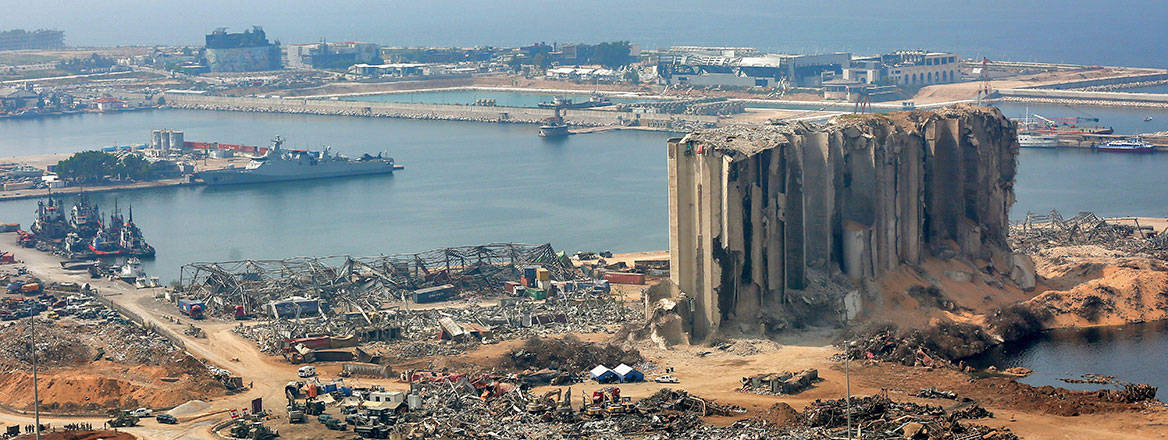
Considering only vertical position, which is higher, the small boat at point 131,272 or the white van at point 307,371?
the white van at point 307,371

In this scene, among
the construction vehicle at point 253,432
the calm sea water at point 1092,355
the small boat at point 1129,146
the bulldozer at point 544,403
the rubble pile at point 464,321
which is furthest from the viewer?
the small boat at point 1129,146

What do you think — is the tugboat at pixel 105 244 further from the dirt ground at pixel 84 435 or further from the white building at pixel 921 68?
the white building at pixel 921 68

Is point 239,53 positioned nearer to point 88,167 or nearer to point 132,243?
point 88,167

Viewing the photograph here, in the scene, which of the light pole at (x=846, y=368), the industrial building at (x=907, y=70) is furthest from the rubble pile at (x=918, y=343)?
the industrial building at (x=907, y=70)

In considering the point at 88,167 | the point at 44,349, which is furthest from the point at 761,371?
the point at 88,167

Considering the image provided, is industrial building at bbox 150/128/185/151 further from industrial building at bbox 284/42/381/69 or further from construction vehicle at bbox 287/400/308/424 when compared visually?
industrial building at bbox 284/42/381/69

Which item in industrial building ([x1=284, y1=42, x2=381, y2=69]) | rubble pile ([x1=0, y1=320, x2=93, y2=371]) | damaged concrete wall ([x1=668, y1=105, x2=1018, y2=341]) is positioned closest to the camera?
rubble pile ([x1=0, y1=320, x2=93, y2=371])

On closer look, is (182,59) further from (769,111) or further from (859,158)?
(859,158)

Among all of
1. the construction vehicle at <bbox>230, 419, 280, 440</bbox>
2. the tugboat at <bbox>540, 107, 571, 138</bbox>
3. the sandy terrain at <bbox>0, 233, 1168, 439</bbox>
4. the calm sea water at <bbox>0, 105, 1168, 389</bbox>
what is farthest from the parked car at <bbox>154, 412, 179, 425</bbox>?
the tugboat at <bbox>540, 107, 571, 138</bbox>
